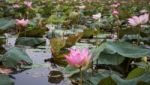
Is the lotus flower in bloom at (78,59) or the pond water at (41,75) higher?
the lotus flower in bloom at (78,59)

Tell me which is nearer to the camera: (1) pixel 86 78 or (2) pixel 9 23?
(1) pixel 86 78

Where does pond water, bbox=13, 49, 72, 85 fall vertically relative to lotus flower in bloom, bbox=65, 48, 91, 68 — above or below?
below

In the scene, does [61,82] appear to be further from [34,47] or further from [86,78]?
[34,47]

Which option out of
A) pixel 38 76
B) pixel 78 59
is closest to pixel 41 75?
pixel 38 76

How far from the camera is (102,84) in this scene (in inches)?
54.9

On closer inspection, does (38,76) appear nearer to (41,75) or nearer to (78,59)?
(41,75)

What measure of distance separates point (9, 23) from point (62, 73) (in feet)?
3.46

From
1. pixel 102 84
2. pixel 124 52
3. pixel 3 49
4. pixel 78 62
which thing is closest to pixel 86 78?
pixel 124 52

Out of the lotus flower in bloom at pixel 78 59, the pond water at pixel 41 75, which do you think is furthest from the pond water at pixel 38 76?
the lotus flower in bloom at pixel 78 59

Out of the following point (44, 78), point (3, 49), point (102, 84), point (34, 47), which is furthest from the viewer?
point (34, 47)

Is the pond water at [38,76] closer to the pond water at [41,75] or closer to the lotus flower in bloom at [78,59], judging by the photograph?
the pond water at [41,75]

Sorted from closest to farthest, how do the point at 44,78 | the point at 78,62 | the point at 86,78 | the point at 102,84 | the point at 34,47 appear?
the point at 78,62
the point at 102,84
the point at 86,78
the point at 44,78
the point at 34,47

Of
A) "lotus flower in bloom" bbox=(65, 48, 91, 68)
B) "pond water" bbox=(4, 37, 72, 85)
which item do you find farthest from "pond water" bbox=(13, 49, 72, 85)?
"lotus flower in bloom" bbox=(65, 48, 91, 68)

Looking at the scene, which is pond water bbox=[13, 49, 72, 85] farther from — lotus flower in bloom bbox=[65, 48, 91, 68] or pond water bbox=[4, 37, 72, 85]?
lotus flower in bloom bbox=[65, 48, 91, 68]
